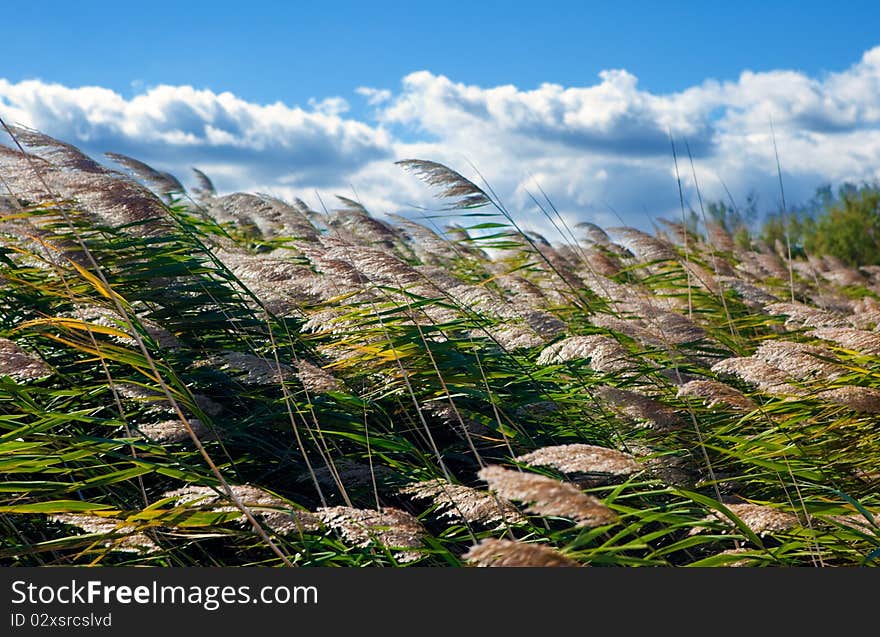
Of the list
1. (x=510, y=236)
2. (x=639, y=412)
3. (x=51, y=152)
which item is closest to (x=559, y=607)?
(x=639, y=412)

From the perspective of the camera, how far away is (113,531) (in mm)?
2562

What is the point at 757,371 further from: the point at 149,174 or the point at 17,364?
the point at 149,174

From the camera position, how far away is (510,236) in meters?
5.20

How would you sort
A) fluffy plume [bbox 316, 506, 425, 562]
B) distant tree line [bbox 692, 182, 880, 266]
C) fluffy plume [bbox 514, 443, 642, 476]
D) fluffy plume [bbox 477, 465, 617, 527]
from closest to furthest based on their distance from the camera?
fluffy plume [bbox 477, 465, 617, 527], fluffy plume [bbox 514, 443, 642, 476], fluffy plume [bbox 316, 506, 425, 562], distant tree line [bbox 692, 182, 880, 266]

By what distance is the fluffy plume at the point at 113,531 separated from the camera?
2479mm

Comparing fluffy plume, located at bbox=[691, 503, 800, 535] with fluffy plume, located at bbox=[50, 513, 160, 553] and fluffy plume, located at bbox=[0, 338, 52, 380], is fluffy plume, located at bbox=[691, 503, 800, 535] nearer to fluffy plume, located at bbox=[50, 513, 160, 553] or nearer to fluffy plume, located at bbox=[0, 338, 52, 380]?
fluffy plume, located at bbox=[50, 513, 160, 553]

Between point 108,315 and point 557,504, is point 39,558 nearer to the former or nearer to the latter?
point 108,315

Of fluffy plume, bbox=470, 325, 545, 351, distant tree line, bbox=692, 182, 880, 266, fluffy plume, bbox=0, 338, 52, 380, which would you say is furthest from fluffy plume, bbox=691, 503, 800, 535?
distant tree line, bbox=692, 182, 880, 266

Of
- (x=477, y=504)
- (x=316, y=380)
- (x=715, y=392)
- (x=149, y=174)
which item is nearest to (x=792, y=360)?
(x=715, y=392)

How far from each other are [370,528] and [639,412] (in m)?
1.03

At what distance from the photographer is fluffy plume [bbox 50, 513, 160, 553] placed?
2.48 m

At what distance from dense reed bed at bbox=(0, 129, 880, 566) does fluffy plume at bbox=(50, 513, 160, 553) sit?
0.03ft

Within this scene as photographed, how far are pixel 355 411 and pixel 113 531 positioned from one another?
1078mm

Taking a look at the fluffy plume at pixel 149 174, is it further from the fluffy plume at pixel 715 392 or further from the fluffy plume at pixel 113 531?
the fluffy plume at pixel 715 392
